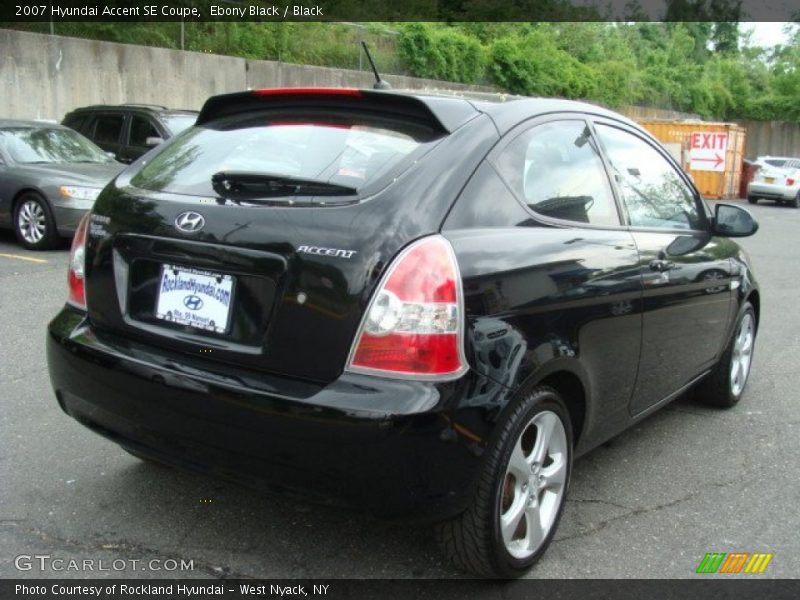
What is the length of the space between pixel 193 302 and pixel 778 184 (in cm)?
2593

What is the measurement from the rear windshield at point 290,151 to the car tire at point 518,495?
37.5 inches

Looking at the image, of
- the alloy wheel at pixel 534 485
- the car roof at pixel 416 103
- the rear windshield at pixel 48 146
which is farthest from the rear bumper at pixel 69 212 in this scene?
the alloy wheel at pixel 534 485

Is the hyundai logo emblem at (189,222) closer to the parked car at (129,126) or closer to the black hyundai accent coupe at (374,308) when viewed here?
the black hyundai accent coupe at (374,308)

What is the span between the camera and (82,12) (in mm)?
16688

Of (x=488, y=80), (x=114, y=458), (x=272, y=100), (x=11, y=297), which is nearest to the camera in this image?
(x=272, y=100)

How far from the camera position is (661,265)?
12.0 feet

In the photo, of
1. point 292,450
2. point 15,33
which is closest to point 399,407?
point 292,450

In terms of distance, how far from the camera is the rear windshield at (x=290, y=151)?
2.82 metres

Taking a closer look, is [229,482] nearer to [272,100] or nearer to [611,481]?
[272,100]

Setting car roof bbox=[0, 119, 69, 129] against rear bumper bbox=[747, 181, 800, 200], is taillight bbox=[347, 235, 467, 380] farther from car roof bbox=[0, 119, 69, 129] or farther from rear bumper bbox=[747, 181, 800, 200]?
rear bumper bbox=[747, 181, 800, 200]

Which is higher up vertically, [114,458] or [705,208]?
[705,208]

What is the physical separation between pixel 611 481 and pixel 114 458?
7.57 feet

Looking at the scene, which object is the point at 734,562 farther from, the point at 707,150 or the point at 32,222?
the point at 707,150

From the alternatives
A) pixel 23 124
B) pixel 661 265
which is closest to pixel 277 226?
pixel 661 265
